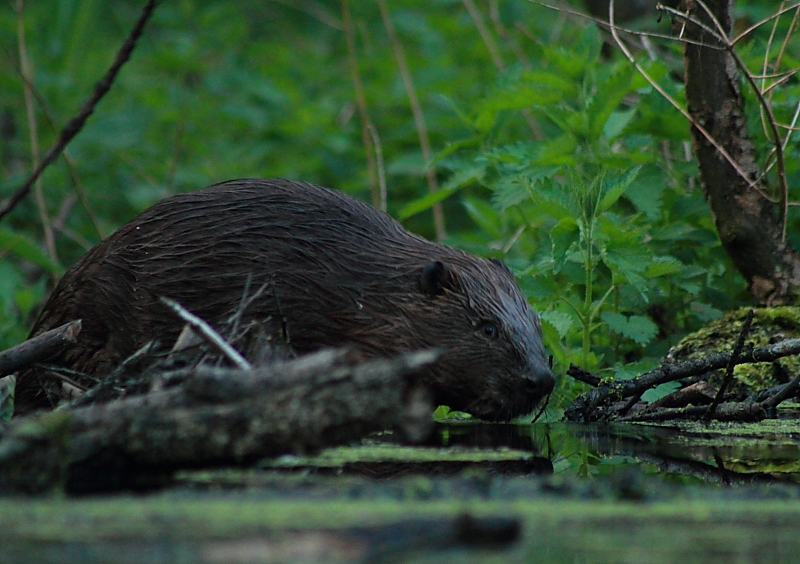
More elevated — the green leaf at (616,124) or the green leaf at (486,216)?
the green leaf at (616,124)

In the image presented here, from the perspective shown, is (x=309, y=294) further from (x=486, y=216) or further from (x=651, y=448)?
(x=486, y=216)

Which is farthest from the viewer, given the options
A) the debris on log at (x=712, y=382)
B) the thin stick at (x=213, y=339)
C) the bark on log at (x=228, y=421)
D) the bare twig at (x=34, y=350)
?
the debris on log at (x=712, y=382)

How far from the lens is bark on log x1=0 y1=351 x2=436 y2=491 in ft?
5.88

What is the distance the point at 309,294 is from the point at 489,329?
535mm

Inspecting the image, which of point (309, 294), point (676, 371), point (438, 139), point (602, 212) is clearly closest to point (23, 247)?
point (309, 294)

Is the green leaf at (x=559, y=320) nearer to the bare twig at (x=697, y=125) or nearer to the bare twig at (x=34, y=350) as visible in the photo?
the bare twig at (x=697, y=125)

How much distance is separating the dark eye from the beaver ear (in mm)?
161

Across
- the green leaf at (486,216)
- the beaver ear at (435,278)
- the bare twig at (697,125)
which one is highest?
the bare twig at (697,125)

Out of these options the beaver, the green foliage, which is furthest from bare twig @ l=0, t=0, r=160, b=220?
the green foliage

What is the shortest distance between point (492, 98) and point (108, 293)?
1642 mm

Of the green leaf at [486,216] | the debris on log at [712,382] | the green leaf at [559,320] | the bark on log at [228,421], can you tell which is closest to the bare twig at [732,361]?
the debris on log at [712,382]

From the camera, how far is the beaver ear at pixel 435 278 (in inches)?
126

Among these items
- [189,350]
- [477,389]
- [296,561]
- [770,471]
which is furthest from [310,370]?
[477,389]

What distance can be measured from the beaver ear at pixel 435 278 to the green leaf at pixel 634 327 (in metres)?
0.61
